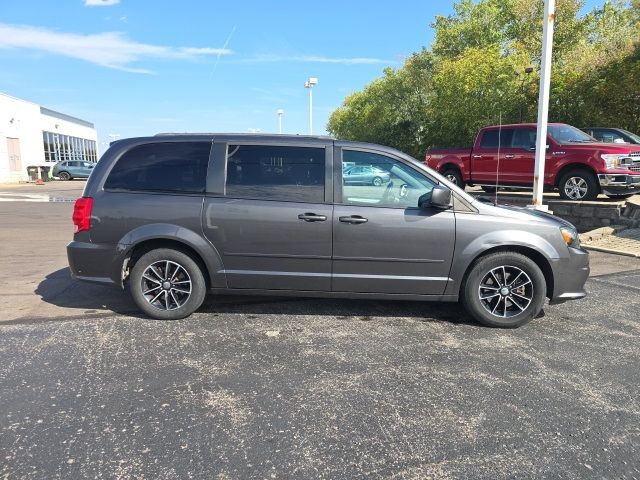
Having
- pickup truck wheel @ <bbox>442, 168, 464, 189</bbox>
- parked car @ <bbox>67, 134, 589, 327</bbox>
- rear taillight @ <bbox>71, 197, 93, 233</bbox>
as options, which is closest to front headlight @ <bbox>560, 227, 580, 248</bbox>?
parked car @ <bbox>67, 134, 589, 327</bbox>

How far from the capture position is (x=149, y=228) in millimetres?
4754

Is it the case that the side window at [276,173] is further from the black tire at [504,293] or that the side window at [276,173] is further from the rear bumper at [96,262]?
the black tire at [504,293]

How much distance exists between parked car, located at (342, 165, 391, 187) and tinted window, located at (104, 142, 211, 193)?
1395 millimetres

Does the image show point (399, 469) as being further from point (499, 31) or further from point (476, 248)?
point (499, 31)

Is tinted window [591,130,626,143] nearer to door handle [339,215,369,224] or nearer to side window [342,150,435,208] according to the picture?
side window [342,150,435,208]

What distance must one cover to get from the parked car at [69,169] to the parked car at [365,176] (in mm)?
39697

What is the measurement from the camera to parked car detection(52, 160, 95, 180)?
1562 inches

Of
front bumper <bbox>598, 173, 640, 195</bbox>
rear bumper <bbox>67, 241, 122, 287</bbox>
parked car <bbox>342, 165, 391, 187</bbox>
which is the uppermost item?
parked car <bbox>342, 165, 391, 187</bbox>

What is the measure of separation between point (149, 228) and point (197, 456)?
2.59 meters

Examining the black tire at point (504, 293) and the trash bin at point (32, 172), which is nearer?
the black tire at point (504, 293)

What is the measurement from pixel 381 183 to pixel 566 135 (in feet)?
26.2

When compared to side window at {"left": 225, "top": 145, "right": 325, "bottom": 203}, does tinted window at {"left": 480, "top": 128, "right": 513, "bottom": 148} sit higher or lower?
higher

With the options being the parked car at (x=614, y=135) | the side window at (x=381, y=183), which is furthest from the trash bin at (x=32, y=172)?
the side window at (x=381, y=183)

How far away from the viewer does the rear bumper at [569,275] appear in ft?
15.4
